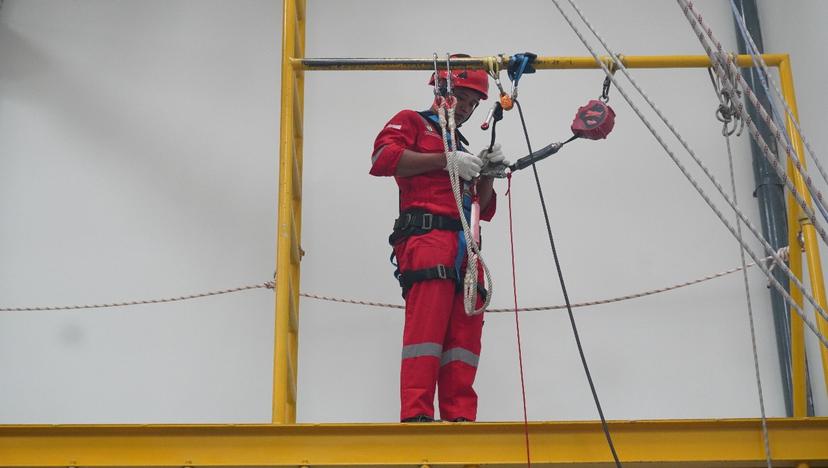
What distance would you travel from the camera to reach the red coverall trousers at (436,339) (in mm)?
3619

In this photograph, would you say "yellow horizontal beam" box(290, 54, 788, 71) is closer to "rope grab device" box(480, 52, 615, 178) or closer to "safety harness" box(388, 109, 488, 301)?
"rope grab device" box(480, 52, 615, 178)

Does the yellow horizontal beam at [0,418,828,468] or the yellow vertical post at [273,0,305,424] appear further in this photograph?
the yellow vertical post at [273,0,305,424]

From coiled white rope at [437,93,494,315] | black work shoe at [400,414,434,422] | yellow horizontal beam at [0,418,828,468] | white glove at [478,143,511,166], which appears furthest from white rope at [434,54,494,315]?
yellow horizontal beam at [0,418,828,468]

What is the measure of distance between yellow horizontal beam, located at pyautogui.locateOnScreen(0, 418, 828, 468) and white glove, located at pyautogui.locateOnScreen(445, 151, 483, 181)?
2.91ft

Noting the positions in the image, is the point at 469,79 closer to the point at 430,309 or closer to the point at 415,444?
the point at 430,309

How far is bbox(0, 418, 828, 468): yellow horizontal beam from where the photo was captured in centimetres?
322

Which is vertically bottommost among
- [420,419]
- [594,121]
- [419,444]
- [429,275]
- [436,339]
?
[419,444]

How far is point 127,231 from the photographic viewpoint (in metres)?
5.75

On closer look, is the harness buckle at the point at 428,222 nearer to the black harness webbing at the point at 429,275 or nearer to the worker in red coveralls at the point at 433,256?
the worker in red coveralls at the point at 433,256

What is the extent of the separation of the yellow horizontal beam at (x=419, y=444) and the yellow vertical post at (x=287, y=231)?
162 mm

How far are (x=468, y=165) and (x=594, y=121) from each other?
1.40ft

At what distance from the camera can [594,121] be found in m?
3.74

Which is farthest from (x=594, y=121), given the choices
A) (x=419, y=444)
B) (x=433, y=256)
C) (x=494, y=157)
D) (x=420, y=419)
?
(x=419, y=444)

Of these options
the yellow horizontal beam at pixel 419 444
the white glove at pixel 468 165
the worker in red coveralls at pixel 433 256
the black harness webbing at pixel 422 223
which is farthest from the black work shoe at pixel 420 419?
the white glove at pixel 468 165
